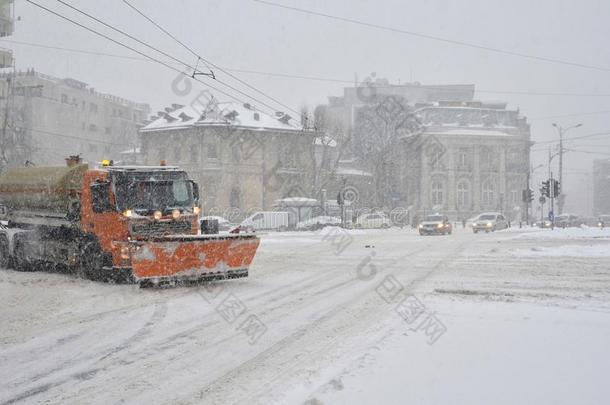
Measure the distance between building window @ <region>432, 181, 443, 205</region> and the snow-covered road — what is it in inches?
2588

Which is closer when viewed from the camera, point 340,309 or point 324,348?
point 324,348

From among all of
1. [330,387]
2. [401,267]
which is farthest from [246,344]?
[401,267]

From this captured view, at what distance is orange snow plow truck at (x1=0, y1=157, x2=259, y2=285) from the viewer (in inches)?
464

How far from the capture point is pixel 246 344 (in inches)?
297

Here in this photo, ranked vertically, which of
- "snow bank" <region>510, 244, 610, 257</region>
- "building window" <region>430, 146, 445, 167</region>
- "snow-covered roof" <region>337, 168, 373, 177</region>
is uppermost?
"building window" <region>430, 146, 445, 167</region>

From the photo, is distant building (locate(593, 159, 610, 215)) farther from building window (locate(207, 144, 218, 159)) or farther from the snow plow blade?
the snow plow blade

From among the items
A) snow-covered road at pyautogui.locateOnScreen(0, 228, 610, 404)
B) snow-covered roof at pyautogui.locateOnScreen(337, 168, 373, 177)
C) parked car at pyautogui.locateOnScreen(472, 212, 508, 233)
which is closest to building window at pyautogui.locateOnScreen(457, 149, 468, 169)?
snow-covered roof at pyautogui.locateOnScreen(337, 168, 373, 177)

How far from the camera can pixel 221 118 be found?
59531mm

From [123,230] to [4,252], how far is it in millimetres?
5865

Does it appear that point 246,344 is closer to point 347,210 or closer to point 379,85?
point 347,210

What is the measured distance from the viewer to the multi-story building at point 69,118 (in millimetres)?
78188

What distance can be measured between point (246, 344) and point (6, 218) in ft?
40.9

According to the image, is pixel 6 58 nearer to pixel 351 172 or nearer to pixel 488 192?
pixel 351 172

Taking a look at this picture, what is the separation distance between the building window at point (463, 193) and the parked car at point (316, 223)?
109ft
